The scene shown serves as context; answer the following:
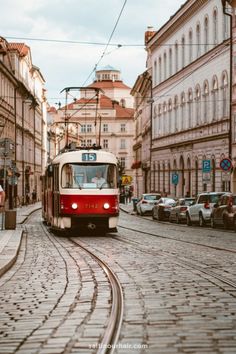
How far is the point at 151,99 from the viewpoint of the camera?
82312 mm

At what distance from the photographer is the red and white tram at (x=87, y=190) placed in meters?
27.7

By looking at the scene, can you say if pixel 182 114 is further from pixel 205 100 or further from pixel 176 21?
pixel 205 100

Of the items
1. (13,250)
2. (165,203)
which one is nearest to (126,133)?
(165,203)

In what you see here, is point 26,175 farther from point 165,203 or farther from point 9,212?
point 9,212

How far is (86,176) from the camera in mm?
28000

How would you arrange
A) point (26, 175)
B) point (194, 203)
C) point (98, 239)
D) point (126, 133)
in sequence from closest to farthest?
point (98, 239) < point (194, 203) < point (26, 175) < point (126, 133)

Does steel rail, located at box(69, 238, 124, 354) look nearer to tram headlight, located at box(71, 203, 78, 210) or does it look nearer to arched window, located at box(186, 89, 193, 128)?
tram headlight, located at box(71, 203, 78, 210)

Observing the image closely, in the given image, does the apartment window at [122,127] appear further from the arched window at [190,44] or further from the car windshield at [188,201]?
the car windshield at [188,201]

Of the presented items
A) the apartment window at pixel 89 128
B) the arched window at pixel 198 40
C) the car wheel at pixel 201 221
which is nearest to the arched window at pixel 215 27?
the arched window at pixel 198 40

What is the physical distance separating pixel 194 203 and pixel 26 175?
56.4 meters

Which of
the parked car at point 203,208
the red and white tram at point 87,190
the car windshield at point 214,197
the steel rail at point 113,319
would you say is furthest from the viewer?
the car windshield at point 214,197

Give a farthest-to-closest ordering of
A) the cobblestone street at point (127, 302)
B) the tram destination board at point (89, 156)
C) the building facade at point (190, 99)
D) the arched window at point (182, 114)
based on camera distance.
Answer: the arched window at point (182, 114), the building facade at point (190, 99), the tram destination board at point (89, 156), the cobblestone street at point (127, 302)

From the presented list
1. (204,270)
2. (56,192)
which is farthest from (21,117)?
(204,270)

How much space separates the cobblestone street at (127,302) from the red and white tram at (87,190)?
7.29 metres
